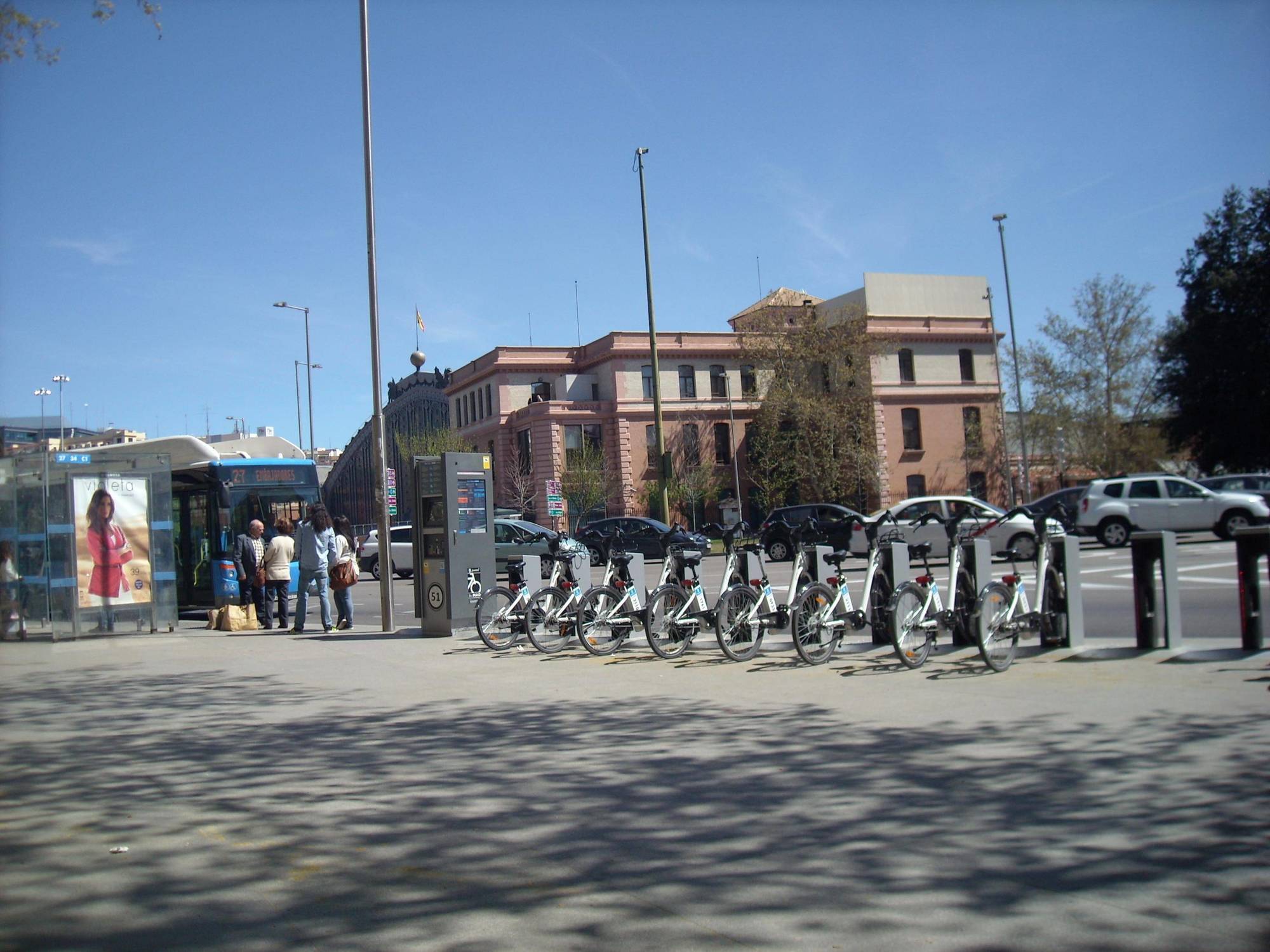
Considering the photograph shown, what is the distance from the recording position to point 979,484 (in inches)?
2307

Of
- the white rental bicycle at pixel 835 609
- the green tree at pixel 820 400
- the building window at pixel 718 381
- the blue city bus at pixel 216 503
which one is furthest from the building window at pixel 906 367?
the white rental bicycle at pixel 835 609

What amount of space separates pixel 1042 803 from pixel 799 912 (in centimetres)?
183

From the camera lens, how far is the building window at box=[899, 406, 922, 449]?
58750 mm

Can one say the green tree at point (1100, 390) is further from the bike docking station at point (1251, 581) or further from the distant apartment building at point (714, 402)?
the bike docking station at point (1251, 581)

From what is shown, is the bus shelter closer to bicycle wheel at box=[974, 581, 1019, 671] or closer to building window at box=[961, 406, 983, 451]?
bicycle wheel at box=[974, 581, 1019, 671]

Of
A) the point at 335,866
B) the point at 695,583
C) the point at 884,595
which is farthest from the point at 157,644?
the point at 335,866

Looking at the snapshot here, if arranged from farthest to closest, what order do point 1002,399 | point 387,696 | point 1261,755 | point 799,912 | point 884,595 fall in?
1. point 1002,399
2. point 884,595
3. point 387,696
4. point 1261,755
5. point 799,912

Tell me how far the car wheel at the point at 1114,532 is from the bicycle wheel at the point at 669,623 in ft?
56.9

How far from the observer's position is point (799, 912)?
388 cm

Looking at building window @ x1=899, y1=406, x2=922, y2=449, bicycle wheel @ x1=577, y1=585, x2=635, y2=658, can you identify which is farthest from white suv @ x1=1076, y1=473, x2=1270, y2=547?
building window @ x1=899, y1=406, x2=922, y2=449

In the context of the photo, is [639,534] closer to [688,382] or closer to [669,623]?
[669,623]

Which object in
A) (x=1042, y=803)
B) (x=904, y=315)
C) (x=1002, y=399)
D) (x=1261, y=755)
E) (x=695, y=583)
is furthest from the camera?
(x=904, y=315)

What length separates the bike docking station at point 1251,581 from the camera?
28.8ft

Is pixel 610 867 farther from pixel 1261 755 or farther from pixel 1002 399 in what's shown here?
pixel 1002 399
